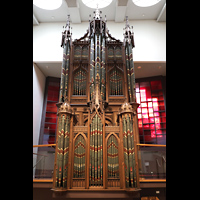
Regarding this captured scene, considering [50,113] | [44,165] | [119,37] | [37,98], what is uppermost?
[119,37]

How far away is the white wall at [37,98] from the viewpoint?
10414mm

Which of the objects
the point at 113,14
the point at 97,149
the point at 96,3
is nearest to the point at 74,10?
→ the point at 96,3

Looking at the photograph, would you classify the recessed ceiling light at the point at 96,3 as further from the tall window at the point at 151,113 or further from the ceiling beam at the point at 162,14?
the tall window at the point at 151,113

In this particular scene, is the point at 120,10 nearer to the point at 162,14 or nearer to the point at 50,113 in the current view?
the point at 162,14

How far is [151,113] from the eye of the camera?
38.0 ft

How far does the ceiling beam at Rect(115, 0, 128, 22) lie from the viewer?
34.4 ft

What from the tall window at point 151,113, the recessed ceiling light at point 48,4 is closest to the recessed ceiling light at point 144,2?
the recessed ceiling light at point 48,4

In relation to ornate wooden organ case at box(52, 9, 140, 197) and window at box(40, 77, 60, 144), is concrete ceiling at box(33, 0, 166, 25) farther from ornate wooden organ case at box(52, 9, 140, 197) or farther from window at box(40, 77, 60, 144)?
ornate wooden organ case at box(52, 9, 140, 197)

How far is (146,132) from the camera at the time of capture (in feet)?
36.8

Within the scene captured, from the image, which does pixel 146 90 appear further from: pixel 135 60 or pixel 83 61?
pixel 83 61

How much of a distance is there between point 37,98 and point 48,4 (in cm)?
564
